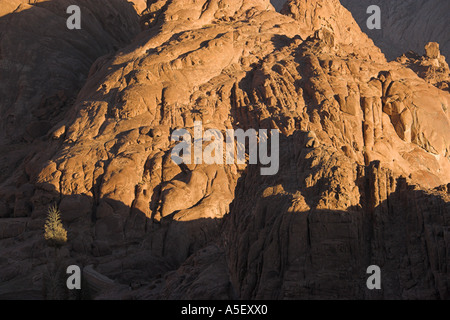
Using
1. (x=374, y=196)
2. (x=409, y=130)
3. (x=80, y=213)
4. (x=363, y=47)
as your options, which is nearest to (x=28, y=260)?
(x=80, y=213)

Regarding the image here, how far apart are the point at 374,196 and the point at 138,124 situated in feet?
71.7

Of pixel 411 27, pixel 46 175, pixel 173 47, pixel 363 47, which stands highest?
pixel 411 27

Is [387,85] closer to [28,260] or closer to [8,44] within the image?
[28,260]

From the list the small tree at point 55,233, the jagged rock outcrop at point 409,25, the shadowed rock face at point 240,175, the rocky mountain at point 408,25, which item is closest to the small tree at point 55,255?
the small tree at point 55,233

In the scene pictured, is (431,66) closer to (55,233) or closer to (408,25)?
(55,233)

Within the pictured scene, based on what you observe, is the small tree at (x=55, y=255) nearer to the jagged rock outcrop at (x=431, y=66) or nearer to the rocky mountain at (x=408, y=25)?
the jagged rock outcrop at (x=431, y=66)

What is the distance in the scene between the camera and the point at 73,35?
61406 millimetres

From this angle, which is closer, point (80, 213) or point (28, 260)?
point (28, 260)

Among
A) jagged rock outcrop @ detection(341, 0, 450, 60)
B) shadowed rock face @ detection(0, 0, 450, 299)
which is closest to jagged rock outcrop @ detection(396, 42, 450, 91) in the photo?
shadowed rock face @ detection(0, 0, 450, 299)

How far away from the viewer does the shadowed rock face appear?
74.1 ft

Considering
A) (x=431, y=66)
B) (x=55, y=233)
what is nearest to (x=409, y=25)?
(x=431, y=66)

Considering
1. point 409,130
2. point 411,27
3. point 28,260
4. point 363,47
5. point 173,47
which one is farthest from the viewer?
point 411,27

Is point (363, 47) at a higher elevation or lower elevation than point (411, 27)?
lower
